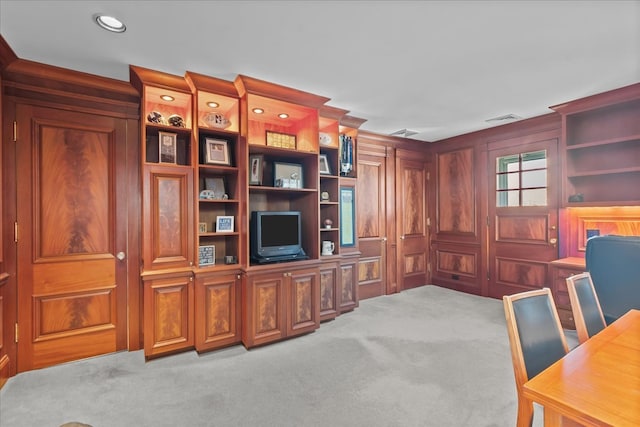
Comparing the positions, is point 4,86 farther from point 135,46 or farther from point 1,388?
point 1,388

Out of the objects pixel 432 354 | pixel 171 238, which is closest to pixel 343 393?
pixel 432 354

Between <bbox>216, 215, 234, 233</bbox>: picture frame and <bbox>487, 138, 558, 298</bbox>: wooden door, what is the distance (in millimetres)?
3947

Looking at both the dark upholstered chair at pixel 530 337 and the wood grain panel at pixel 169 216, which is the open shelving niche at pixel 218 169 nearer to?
the wood grain panel at pixel 169 216

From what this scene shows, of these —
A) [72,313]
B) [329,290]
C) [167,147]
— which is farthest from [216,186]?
[329,290]

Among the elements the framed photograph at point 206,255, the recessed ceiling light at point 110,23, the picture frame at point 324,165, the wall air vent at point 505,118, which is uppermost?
the wall air vent at point 505,118

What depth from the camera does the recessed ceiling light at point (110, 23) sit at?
1.92 metres

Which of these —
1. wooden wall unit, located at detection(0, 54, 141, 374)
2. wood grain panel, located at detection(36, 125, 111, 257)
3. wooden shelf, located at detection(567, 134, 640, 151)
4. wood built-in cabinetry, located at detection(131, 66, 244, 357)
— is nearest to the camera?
wooden wall unit, located at detection(0, 54, 141, 374)

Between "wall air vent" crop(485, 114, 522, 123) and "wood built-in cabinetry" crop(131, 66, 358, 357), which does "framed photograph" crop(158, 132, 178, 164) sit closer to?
"wood built-in cabinetry" crop(131, 66, 358, 357)

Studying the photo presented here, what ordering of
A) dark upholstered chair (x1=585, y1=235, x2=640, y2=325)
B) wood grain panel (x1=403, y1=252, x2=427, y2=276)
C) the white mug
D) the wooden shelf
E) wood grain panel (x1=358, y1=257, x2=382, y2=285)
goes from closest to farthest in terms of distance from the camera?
dark upholstered chair (x1=585, y1=235, x2=640, y2=325) → the wooden shelf → the white mug → wood grain panel (x1=358, y1=257, x2=382, y2=285) → wood grain panel (x1=403, y1=252, x2=427, y2=276)

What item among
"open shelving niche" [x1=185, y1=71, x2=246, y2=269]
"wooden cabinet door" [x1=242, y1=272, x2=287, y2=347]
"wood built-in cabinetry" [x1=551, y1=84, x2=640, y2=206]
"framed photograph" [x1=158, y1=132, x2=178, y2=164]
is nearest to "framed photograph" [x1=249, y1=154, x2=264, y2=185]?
"open shelving niche" [x1=185, y1=71, x2=246, y2=269]

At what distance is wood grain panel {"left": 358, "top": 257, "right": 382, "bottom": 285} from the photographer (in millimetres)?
4664

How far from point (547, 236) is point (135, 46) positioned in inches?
202

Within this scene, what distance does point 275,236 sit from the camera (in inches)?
131

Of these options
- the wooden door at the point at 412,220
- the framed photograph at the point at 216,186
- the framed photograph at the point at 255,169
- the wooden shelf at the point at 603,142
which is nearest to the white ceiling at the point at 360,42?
the wooden shelf at the point at 603,142
